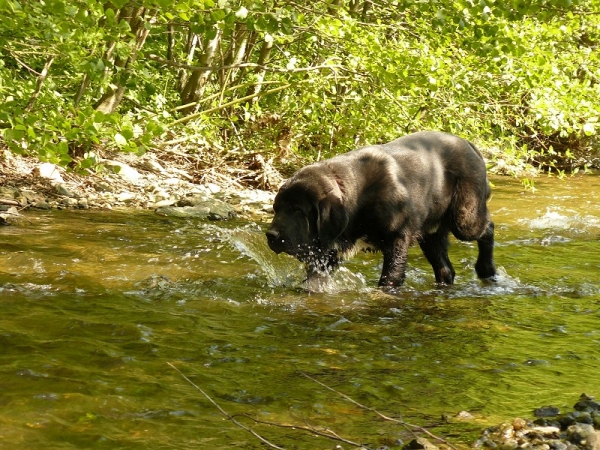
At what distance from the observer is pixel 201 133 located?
10844 millimetres

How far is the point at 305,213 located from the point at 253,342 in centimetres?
163

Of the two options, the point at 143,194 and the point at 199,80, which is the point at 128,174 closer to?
the point at 143,194

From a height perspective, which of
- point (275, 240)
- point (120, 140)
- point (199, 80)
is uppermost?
point (199, 80)

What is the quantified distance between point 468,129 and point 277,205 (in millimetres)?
5169

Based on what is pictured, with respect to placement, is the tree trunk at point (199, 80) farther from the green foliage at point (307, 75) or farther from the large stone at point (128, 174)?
the large stone at point (128, 174)

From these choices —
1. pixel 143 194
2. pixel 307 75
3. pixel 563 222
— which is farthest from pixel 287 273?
pixel 563 222

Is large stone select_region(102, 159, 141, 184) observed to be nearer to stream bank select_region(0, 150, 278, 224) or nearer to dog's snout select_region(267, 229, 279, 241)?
stream bank select_region(0, 150, 278, 224)

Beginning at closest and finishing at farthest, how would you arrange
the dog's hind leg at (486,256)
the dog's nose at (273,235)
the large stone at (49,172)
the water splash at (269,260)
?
the dog's nose at (273,235)
the water splash at (269,260)
the dog's hind leg at (486,256)
the large stone at (49,172)

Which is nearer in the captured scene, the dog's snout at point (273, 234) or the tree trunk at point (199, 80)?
the dog's snout at point (273, 234)

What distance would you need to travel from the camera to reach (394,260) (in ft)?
21.5

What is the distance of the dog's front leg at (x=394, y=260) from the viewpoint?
6551 millimetres

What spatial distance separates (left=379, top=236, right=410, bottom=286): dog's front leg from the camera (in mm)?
6551

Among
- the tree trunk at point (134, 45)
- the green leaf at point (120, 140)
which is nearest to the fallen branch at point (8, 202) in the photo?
the tree trunk at point (134, 45)

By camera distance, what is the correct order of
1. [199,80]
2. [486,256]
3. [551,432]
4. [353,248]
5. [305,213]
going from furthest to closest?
[199,80]
[486,256]
[353,248]
[305,213]
[551,432]
